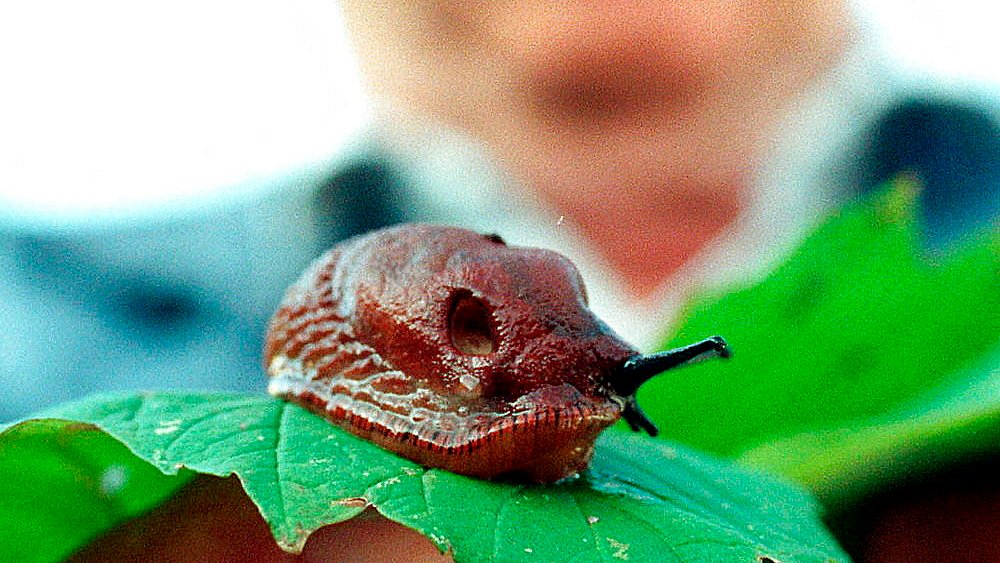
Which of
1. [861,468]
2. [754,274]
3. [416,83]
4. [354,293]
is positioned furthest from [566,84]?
[354,293]

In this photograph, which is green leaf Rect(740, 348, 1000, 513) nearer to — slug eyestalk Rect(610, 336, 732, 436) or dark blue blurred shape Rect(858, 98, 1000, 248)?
slug eyestalk Rect(610, 336, 732, 436)

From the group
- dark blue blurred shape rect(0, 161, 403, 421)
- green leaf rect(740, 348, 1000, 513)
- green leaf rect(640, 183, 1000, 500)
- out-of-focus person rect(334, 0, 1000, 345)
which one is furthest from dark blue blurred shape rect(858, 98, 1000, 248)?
dark blue blurred shape rect(0, 161, 403, 421)

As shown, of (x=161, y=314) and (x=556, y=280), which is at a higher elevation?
(x=556, y=280)

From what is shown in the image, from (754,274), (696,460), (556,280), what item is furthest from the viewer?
(754,274)

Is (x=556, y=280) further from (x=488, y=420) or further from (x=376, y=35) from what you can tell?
(x=376, y=35)

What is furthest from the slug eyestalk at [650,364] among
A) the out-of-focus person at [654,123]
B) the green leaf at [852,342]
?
the out-of-focus person at [654,123]

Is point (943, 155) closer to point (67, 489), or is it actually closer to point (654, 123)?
point (654, 123)

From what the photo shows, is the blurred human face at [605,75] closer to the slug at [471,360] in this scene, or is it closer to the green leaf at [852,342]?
the green leaf at [852,342]
